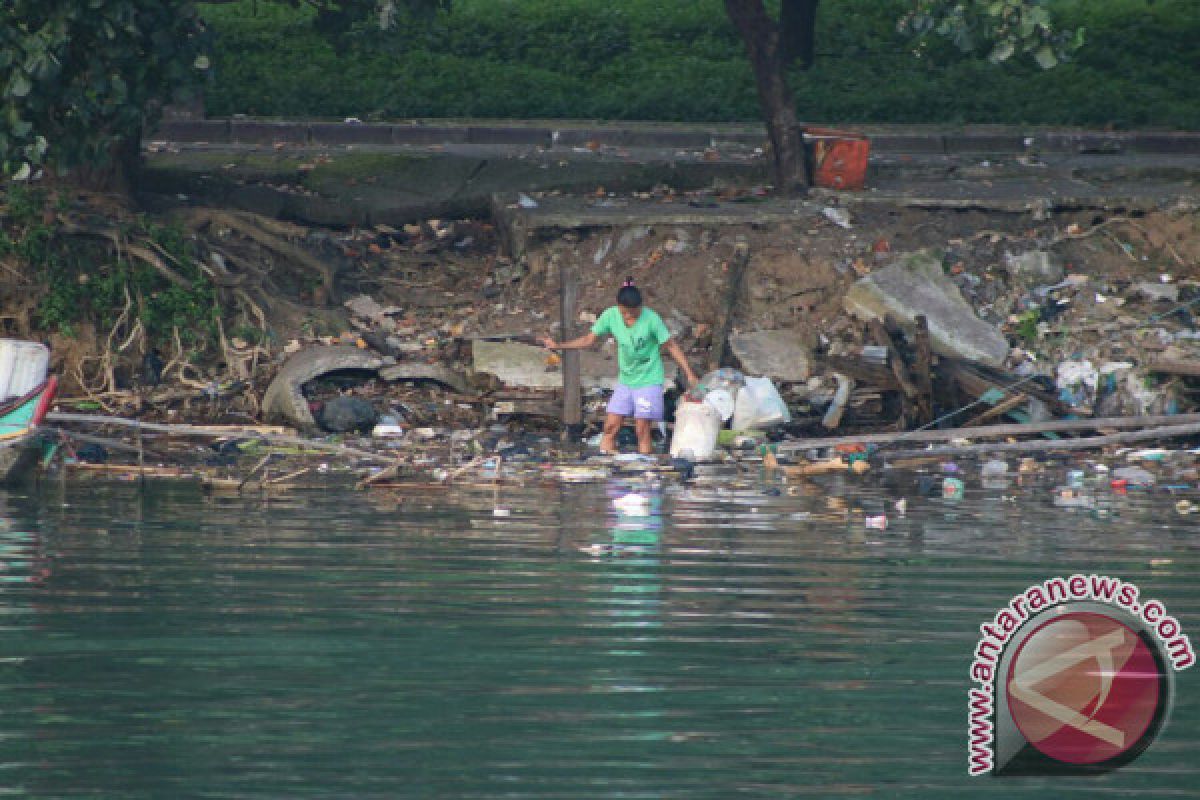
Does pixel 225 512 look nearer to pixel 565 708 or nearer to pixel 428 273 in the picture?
pixel 565 708

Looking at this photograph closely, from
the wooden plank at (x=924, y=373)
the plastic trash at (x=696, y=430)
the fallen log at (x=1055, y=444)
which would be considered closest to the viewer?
the fallen log at (x=1055, y=444)

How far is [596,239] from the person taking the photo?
50.3ft

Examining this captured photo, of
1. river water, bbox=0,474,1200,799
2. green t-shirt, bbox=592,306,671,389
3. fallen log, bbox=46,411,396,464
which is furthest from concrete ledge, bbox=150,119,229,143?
river water, bbox=0,474,1200,799

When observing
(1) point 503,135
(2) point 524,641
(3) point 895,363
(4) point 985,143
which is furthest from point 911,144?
(2) point 524,641

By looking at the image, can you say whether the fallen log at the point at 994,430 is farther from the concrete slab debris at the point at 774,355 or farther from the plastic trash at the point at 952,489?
the concrete slab debris at the point at 774,355

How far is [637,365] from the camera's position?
507 inches

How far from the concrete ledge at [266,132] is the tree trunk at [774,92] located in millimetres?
4910

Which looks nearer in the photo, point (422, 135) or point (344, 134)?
point (344, 134)

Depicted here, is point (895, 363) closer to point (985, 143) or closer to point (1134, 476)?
point (1134, 476)

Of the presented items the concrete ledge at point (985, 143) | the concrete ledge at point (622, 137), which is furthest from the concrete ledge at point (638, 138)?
the concrete ledge at point (985, 143)

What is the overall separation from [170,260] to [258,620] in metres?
7.84

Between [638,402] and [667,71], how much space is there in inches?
355

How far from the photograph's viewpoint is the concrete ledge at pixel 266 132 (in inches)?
705

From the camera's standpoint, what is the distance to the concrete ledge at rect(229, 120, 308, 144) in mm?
17906
